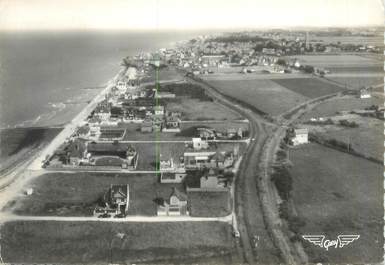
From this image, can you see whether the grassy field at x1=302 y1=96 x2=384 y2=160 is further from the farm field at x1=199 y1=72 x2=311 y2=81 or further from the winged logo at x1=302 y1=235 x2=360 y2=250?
the farm field at x1=199 y1=72 x2=311 y2=81

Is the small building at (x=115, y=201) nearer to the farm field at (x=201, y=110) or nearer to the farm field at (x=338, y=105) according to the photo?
the farm field at (x=201, y=110)

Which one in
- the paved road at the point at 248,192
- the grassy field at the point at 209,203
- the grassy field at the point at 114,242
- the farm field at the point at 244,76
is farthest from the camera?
the farm field at the point at 244,76

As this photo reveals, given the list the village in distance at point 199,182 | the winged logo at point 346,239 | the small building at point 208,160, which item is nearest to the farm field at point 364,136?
the village in distance at point 199,182

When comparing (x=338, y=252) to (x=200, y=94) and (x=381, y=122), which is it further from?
(x=200, y=94)

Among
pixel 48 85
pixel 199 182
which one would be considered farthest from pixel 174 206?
pixel 48 85

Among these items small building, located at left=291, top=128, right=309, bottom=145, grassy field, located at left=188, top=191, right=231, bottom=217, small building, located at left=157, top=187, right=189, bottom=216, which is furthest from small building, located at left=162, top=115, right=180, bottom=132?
small building, located at left=157, top=187, right=189, bottom=216
